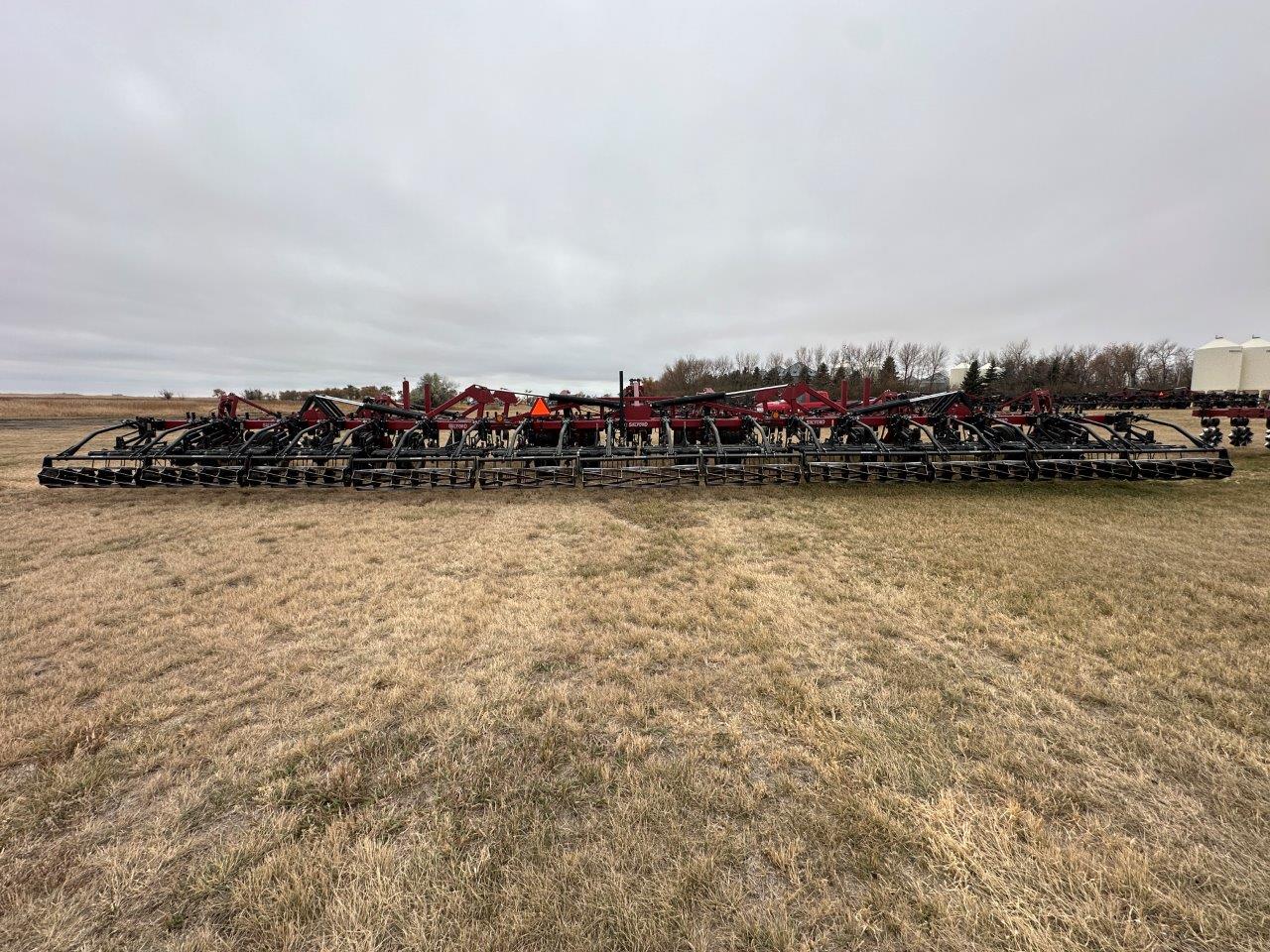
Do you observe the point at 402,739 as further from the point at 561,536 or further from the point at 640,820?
the point at 561,536

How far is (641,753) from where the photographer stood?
233cm

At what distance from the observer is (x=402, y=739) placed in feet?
7.97

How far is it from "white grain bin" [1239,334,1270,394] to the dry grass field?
67778 millimetres

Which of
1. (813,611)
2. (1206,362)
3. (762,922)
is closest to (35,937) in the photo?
(762,922)

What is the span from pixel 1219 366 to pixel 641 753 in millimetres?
74776

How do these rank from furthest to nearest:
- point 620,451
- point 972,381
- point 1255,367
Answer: point 972,381 → point 1255,367 → point 620,451

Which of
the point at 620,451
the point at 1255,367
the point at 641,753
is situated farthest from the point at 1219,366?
the point at 641,753

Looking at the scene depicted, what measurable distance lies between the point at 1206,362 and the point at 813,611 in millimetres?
72905

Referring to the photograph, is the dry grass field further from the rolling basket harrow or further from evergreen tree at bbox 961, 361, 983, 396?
evergreen tree at bbox 961, 361, 983, 396

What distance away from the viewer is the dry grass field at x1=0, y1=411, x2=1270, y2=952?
157 centimetres

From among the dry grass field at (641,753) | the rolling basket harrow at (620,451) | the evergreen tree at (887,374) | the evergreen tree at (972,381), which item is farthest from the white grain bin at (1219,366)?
the dry grass field at (641,753)

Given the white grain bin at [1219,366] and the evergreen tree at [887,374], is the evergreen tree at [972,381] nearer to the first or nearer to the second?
the evergreen tree at [887,374]

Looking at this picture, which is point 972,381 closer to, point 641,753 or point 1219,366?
point 1219,366

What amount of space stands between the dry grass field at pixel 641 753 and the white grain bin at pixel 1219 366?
66.8 metres
